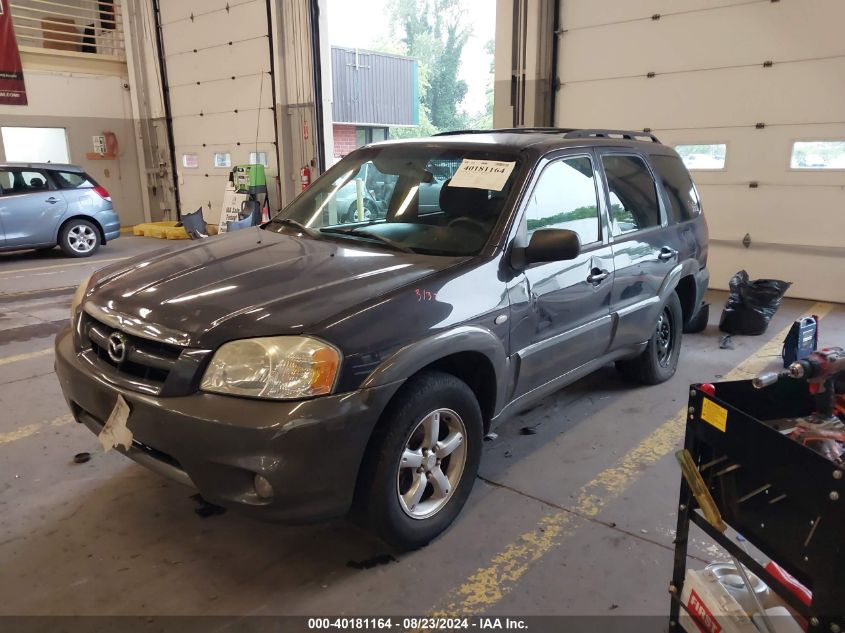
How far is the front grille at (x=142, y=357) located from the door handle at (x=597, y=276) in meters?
2.05

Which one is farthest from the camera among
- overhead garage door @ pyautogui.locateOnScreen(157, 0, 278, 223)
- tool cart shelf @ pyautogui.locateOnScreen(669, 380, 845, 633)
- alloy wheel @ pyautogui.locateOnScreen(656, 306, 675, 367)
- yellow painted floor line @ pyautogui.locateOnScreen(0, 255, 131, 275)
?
overhead garage door @ pyautogui.locateOnScreen(157, 0, 278, 223)

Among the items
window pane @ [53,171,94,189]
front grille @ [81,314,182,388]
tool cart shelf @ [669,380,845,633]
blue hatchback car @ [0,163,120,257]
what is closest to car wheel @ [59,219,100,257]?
blue hatchback car @ [0,163,120,257]

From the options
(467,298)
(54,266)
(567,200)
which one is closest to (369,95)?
(54,266)

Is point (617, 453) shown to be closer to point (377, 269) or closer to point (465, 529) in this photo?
point (465, 529)

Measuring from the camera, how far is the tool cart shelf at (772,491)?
1.34m

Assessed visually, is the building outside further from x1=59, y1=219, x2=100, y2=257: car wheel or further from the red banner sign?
x1=59, y1=219, x2=100, y2=257: car wheel

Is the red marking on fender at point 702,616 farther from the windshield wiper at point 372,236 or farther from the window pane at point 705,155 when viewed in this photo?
the window pane at point 705,155

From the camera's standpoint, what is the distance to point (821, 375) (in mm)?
1658

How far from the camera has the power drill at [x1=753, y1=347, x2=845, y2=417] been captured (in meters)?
1.64

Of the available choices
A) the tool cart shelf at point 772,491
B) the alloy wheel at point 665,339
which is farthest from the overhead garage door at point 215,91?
the tool cart shelf at point 772,491

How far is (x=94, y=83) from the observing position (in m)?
13.7

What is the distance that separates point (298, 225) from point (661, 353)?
2.69m

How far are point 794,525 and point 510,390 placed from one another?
151 cm

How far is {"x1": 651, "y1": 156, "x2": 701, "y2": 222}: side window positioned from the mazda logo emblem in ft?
10.9
